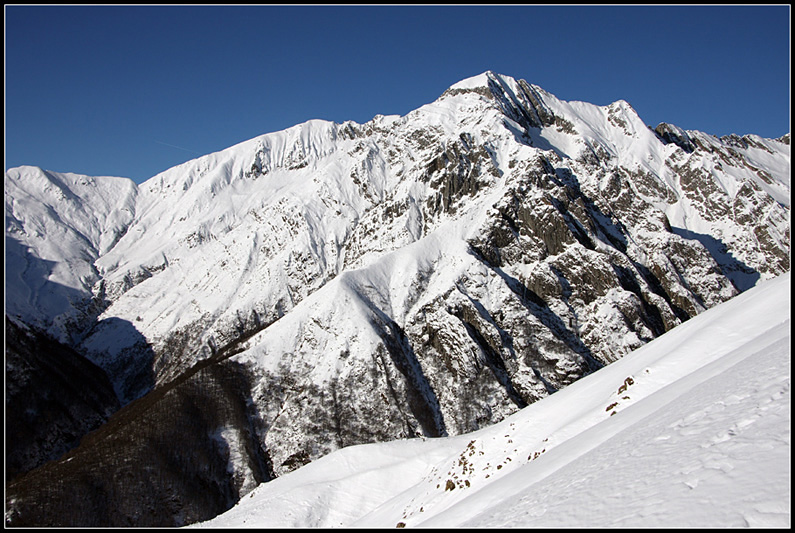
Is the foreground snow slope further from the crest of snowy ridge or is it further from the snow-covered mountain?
the crest of snowy ridge

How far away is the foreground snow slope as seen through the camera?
5707 millimetres

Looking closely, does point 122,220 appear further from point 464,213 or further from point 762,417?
point 762,417

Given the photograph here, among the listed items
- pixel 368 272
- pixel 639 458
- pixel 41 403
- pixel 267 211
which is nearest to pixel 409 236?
pixel 368 272

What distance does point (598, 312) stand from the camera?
83.9 m

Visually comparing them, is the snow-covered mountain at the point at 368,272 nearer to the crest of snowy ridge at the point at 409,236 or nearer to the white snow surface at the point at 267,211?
the crest of snowy ridge at the point at 409,236

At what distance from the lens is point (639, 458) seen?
7.63 m

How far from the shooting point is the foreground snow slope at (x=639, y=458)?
5707 mm

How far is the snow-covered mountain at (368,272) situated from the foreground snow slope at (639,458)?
1592 inches

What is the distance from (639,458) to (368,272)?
3250 inches

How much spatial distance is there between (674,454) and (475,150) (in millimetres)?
119258

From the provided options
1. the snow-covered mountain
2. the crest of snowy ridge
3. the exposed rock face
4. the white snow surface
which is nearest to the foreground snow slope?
the snow-covered mountain

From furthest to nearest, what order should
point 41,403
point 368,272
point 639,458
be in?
1. point 368,272
2. point 41,403
3. point 639,458

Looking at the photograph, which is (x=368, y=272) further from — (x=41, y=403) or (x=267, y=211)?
(x=267, y=211)

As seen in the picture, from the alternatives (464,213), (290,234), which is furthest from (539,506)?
(290,234)
